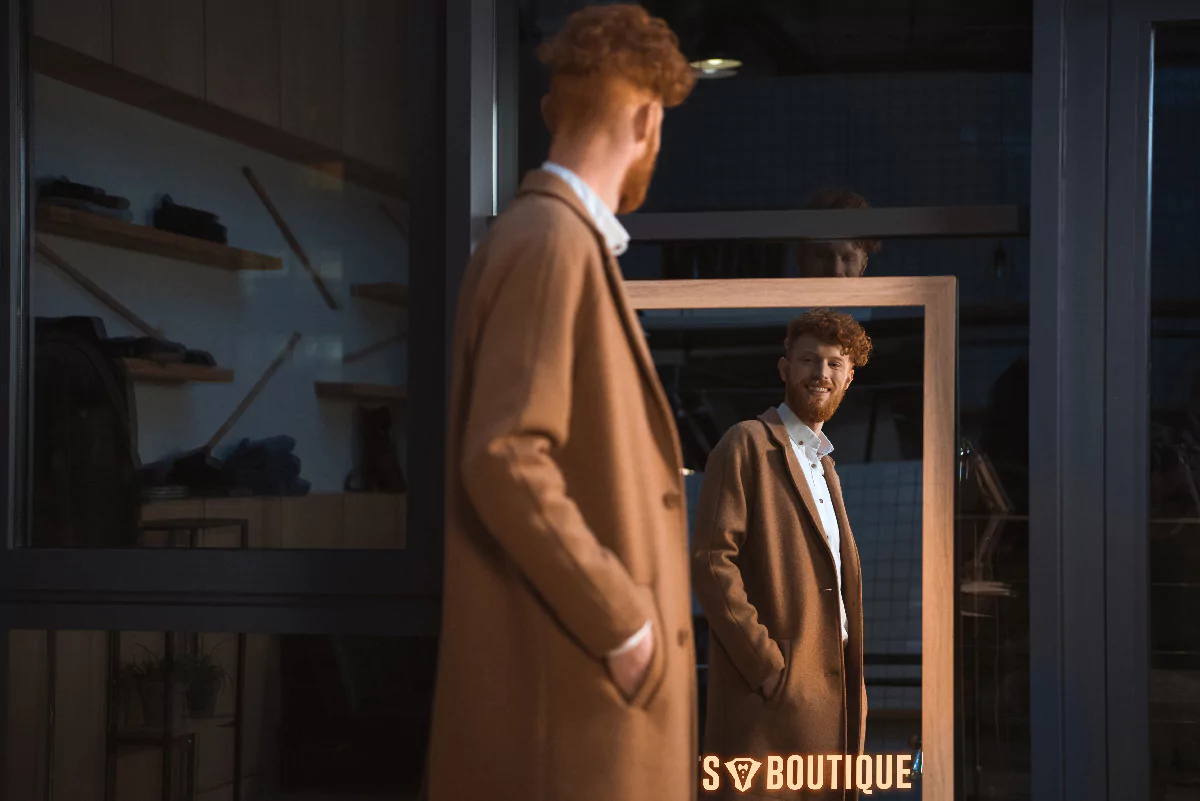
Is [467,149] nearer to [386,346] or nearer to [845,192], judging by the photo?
[386,346]

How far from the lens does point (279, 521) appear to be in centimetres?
262

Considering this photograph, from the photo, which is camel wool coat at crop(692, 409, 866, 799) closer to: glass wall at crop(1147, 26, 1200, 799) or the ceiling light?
glass wall at crop(1147, 26, 1200, 799)

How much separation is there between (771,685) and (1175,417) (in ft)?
3.17

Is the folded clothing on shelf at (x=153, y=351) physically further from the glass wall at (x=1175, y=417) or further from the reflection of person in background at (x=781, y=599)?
the glass wall at (x=1175, y=417)

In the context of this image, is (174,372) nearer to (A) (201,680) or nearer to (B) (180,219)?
(B) (180,219)

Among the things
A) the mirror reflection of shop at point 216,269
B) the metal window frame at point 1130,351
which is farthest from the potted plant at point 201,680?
the metal window frame at point 1130,351

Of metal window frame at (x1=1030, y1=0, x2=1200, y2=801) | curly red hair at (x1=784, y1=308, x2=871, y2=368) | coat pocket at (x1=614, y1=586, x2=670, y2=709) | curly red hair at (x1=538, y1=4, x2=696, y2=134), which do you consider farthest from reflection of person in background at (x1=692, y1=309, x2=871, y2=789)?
curly red hair at (x1=538, y1=4, x2=696, y2=134)

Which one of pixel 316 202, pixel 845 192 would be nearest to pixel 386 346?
pixel 316 202

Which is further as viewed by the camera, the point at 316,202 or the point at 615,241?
the point at 316,202

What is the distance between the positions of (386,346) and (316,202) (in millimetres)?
331

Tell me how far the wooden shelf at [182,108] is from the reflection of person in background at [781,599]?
38.6 inches

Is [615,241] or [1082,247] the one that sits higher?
[1082,247]

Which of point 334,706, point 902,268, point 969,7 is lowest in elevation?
point 334,706

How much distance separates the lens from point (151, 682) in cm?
263
